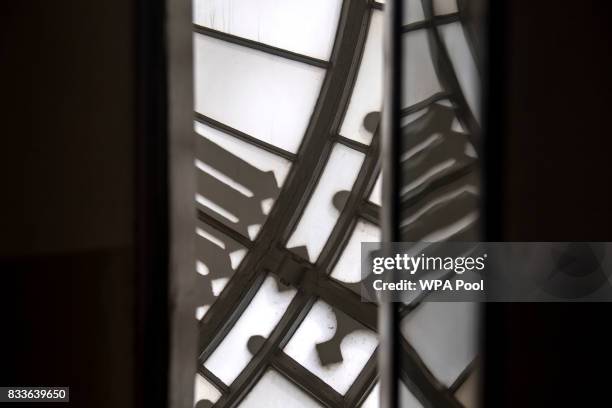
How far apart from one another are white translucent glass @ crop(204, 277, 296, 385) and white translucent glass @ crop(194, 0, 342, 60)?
4.01 m

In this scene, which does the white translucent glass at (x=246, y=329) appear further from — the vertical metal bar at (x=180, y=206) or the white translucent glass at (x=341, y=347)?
the vertical metal bar at (x=180, y=206)

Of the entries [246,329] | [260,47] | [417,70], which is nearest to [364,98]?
[260,47]

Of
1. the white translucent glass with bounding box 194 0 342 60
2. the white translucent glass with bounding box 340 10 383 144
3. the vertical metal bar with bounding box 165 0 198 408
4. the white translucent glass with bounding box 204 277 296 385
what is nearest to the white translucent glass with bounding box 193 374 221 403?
the white translucent glass with bounding box 204 277 296 385

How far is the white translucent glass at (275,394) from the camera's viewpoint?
9258 mm

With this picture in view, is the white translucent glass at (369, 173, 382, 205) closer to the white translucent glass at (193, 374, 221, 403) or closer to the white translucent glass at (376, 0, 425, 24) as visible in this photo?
the white translucent glass at (193, 374, 221, 403)

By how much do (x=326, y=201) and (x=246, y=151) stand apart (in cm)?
156

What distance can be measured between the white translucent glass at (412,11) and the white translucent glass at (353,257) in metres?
6.51

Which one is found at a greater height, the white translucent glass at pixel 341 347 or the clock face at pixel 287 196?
the clock face at pixel 287 196

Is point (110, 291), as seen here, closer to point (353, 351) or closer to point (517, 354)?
point (517, 354)

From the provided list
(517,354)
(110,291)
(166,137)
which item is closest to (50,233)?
(110,291)

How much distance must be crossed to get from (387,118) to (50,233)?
1377mm

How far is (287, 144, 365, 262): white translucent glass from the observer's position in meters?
9.06

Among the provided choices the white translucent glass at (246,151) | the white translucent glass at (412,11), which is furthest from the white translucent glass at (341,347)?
the white translucent glass at (412,11)

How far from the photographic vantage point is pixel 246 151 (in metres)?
9.27
